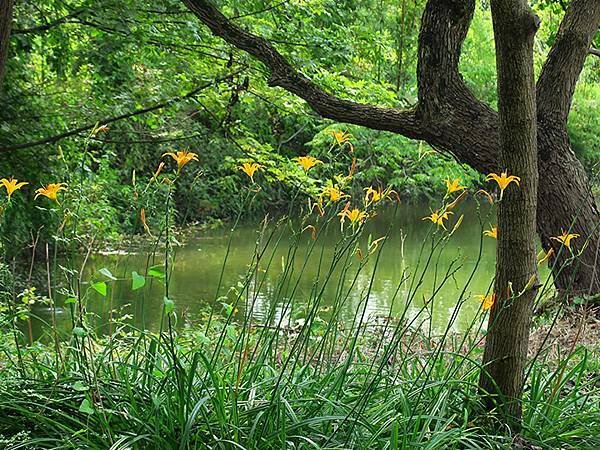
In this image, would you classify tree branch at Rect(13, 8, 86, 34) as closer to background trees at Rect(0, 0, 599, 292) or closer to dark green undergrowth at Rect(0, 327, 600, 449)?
background trees at Rect(0, 0, 599, 292)

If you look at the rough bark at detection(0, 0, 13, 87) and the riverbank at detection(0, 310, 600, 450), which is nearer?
the riverbank at detection(0, 310, 600, 450)

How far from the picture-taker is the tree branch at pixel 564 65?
5207mm

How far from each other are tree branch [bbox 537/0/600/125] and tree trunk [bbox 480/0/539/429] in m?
3.10

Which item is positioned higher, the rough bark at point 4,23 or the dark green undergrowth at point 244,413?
the rough bark at point 4,23

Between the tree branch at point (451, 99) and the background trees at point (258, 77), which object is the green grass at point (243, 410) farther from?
the tree branch at point (451, 99)

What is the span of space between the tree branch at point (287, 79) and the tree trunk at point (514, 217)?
296 cm

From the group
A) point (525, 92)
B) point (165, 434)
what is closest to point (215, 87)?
point (525, 92)

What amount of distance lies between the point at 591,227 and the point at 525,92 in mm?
3262

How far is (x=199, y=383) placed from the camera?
7.00ft

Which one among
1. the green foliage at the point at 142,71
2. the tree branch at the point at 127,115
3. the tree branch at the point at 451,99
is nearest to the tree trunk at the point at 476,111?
the tree branch at the point at 451,99

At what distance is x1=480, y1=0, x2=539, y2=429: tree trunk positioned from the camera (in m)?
2.28

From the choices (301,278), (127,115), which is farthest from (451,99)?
(301,278)

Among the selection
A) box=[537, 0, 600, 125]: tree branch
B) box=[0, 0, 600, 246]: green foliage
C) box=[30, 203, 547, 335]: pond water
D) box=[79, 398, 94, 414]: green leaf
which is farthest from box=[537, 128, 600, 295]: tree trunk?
box=[79, 398, 94, 414]: green leaf

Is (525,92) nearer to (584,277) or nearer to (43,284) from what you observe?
(584,277)
